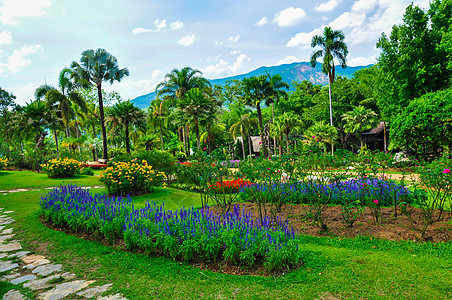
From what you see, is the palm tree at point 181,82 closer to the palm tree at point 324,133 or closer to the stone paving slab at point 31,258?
the palm tree at point 324,133

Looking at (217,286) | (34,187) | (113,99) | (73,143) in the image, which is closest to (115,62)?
(73,143)

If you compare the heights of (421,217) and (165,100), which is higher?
(165,100)

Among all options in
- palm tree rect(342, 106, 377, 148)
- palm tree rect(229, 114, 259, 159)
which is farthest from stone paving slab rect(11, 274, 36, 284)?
palm tree rect(229, 114, 259, 159)

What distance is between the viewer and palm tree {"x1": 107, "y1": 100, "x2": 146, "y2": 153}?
1049 inches

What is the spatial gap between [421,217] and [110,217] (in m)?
6.78

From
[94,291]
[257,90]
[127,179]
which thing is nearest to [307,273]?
[94,291]

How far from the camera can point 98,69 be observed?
26406 mm

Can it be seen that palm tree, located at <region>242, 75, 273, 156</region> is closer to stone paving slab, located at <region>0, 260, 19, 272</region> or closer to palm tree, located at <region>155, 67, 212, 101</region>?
palm tree, located at <region>155, 67, 212, 101</region>

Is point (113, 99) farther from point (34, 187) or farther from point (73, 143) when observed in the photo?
point (34, 187)

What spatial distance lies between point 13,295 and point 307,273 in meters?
3.83

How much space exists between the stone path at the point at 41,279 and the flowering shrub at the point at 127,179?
4947 mm

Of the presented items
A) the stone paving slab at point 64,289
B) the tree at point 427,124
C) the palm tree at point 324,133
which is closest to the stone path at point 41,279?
the stone paving slab at point 64,289

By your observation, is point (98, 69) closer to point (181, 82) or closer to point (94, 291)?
point (181, 82)

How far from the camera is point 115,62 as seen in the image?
27.5m
